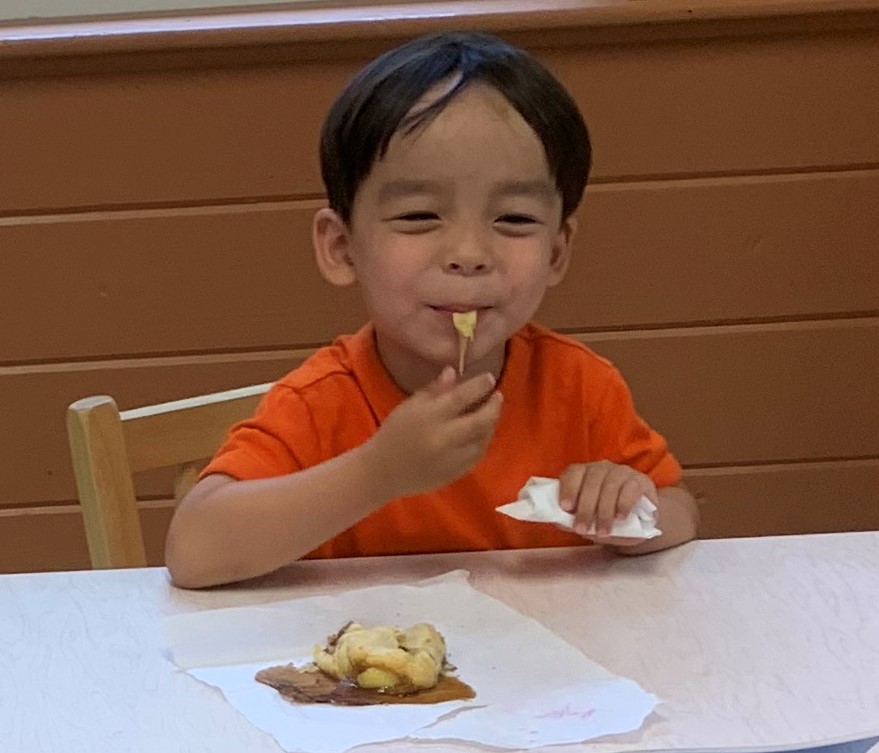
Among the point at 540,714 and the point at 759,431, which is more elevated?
the point at 540,714

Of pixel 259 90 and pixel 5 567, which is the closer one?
pixel 259 90

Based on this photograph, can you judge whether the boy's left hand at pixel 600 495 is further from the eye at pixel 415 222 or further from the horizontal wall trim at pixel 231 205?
the horizontal wall trim at pixel 231 205

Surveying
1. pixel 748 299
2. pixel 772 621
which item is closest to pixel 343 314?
pixel 748 299

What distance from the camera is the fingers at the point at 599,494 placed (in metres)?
0.85

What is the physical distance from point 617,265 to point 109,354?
2.30ft

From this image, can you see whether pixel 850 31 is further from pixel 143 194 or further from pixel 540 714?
pixel 540 714

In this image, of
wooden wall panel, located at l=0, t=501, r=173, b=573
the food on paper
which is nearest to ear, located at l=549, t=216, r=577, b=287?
the food on paper

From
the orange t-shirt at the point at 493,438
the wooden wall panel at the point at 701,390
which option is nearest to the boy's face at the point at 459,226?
the orange t-shirt at the point at 493,438

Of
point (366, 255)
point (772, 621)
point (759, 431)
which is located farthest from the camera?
point (759, 431)

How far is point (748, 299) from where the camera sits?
1797mm

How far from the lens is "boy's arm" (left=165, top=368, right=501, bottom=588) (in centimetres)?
82

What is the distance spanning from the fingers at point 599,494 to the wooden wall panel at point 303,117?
3.08ft

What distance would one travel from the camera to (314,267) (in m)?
1.76

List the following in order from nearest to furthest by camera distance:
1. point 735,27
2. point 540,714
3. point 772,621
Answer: point 540,714
point 772,621
point 735,27
